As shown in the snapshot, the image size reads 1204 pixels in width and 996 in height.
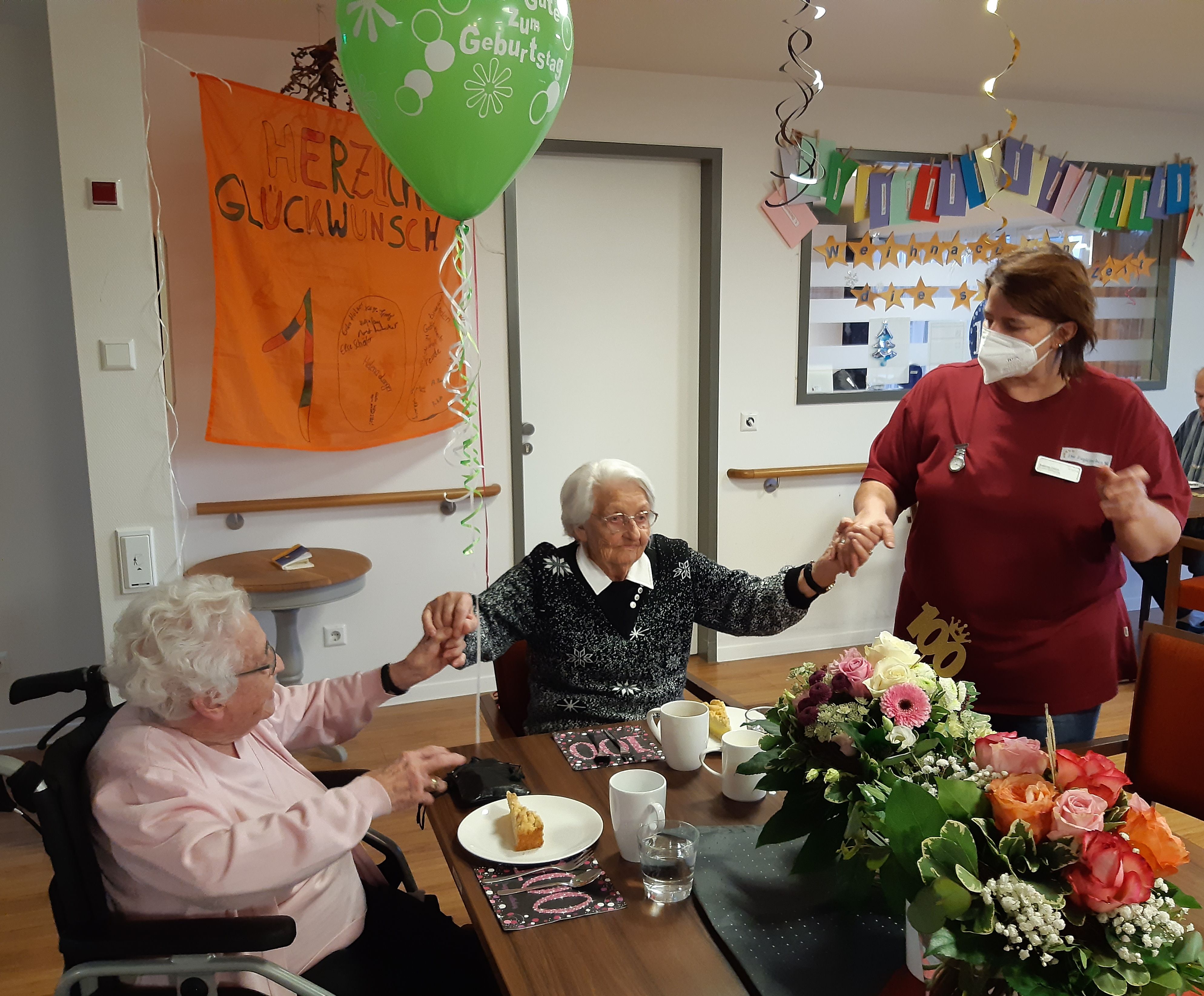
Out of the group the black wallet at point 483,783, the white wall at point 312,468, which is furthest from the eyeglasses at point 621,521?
the white wall at point 312,468

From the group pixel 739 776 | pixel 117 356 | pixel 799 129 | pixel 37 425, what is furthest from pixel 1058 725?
pixel 37 425

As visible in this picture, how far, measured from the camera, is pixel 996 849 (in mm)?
875

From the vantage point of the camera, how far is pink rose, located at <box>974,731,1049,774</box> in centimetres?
95

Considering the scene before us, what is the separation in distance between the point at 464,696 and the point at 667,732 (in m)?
2.37

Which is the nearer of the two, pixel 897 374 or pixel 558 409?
pixel 558 409

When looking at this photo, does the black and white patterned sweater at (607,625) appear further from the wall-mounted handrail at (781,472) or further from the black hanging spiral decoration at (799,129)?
the black hanging spiral decoration at (799,129)

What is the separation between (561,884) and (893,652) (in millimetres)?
537

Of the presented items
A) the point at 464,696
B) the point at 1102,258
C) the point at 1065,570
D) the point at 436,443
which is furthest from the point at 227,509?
the point at 1102,258

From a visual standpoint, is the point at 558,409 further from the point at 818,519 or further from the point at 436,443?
the point at 818,519

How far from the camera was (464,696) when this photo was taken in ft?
12.4

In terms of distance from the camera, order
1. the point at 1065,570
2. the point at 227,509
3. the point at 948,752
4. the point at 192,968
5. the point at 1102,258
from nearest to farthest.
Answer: the point at 948,752 → the point at 192,968 → the point at 1065,570 → the point at 227,509 → the point at 1102,258

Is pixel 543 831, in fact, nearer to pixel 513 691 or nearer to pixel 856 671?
pixel 856 671

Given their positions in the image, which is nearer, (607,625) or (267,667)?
(267,667)

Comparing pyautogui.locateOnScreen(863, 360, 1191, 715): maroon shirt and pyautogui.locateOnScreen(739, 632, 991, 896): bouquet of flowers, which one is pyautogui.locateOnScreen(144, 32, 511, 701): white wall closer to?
pyautogui.locateOnScreen(863, 360, 1191, 715): maroon shirt
